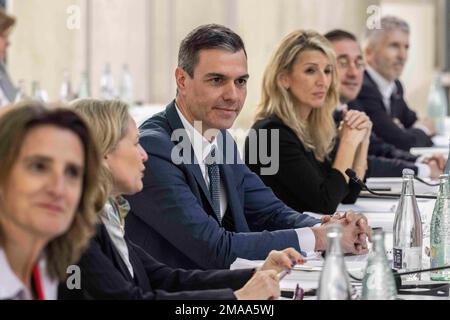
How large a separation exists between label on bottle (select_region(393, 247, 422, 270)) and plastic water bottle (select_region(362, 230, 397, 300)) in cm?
71

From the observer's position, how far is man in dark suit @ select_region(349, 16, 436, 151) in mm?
6016

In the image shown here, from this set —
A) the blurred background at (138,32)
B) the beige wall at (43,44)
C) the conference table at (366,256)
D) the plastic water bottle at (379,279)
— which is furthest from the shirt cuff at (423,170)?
the beige wall at (43,44)

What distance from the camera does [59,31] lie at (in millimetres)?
9164

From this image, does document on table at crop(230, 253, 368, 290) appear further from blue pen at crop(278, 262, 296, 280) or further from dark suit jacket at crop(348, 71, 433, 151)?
dark suit jacket at crop(348, 71, 433, 151)

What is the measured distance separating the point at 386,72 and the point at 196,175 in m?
3.46

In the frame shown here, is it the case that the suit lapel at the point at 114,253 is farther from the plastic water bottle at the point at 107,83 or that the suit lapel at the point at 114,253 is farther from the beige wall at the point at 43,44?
the beige wall at the point at 43,44

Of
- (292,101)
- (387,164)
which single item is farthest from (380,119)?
(292,101)

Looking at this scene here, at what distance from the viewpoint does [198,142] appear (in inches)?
126

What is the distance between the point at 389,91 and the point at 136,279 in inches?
161

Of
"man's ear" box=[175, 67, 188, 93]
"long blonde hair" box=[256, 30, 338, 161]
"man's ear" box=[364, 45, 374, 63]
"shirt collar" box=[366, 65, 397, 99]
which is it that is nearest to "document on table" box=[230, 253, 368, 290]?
"man's ear" box=[175, 67, 188, 93]

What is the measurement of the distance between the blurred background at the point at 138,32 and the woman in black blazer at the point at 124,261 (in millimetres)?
6159

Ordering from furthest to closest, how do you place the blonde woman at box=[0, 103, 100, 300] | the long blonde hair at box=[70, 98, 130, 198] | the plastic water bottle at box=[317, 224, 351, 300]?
1. the long blonde hair at box=[70, 98, 130, 198]
2. the plastic water bottle at box=[317, 224, 351, 300]
3. the blonde woman at box=[0, 103, 100, 300]

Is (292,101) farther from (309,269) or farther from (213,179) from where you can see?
(309,269)

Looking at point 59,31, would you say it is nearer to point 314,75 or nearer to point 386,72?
point 386,72
